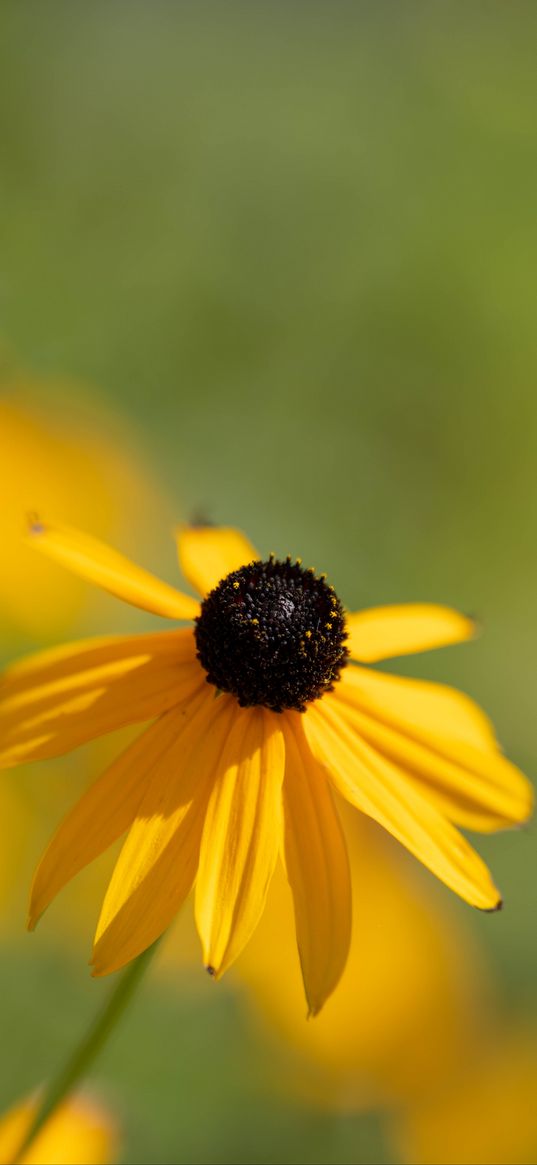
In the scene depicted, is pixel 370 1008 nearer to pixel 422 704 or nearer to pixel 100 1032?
pixel 422 704

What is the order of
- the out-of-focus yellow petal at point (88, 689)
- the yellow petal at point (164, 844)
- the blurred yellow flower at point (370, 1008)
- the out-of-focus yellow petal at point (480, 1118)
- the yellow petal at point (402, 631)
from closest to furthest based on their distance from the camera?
the yellow petal at point (164, 844) → the out-of-focus yellow petal at point (88, 689) → the yellow petal at point (402, 631) → the out-of-focus yellow petal at point (480, 1118) → the blurred yellow flower at point (370, 1008)

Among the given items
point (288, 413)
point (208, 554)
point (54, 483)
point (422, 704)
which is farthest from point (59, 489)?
point (422, 704)

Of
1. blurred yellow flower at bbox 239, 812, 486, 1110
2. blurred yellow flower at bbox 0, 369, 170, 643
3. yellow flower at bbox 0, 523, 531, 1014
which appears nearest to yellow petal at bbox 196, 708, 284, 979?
yellow flower at bbox 0, 523, 531, 1014

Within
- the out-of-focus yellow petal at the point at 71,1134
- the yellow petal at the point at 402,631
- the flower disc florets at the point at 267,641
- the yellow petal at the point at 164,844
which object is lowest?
the out-of-focus yellow petal at the point at 71,1134

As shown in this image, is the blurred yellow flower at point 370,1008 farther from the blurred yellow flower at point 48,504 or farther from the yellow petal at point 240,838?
the yellow petal at point 240,838

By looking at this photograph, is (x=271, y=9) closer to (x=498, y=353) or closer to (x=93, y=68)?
(x=93, y=68)

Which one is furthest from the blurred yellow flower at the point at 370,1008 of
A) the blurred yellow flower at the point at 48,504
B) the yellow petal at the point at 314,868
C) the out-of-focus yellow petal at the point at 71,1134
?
the yellow petal at the point at 314,868

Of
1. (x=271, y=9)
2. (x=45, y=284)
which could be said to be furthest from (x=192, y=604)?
(x=271, y=9)
